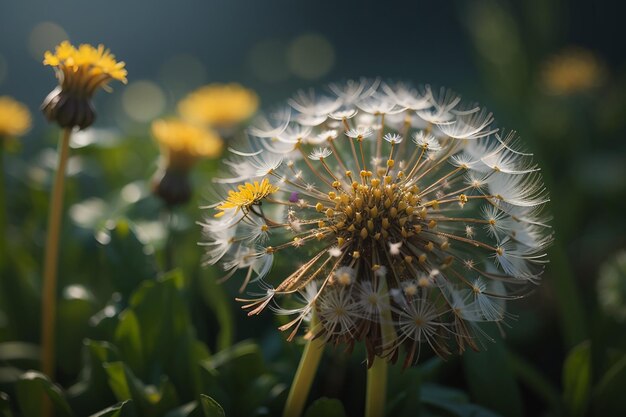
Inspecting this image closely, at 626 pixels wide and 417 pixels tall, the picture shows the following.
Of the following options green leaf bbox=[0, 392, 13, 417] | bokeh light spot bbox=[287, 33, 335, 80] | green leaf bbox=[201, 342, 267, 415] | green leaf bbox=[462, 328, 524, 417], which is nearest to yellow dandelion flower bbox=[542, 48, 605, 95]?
bokeh light spot bbox=[287, 33, 335, 80]

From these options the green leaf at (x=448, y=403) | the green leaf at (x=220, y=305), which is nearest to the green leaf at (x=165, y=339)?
the green leaf at (x=220, y=305)

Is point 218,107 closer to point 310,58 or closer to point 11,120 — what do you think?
point 11,120

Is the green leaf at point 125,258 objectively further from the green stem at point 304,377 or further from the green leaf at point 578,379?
the green leaf at point 578,379

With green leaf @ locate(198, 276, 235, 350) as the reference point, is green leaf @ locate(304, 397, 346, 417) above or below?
below

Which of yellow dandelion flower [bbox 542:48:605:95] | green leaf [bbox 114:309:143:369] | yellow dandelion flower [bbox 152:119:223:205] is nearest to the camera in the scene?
green leaf [bbox 114:309:143:369]

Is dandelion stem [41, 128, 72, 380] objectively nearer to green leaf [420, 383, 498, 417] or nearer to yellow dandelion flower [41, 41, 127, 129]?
yellow dandelion flower [41, 41, 127, 129]

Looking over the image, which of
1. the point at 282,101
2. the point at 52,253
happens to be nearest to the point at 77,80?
the point at 52,253

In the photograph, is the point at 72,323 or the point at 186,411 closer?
the point at 186,411
